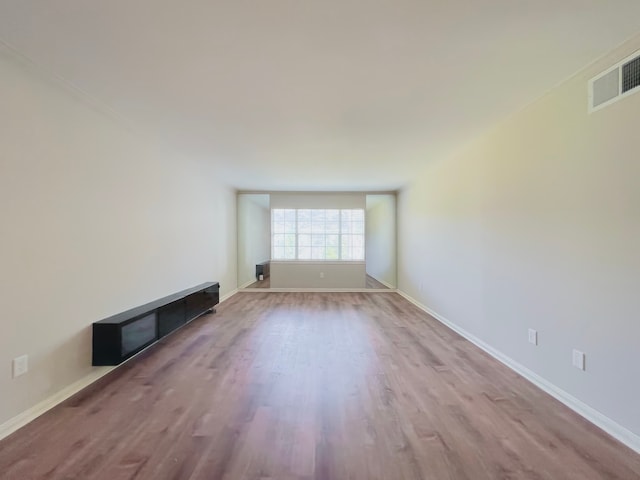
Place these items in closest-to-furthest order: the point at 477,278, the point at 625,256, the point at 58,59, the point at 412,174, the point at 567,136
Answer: the point at 625,256 → the point at 58,59 → the point at 567,136 → the point at 477,278 → the point at 412,174

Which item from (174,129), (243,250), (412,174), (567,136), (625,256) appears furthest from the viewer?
(243,250)

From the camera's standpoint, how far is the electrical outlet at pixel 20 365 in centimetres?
185

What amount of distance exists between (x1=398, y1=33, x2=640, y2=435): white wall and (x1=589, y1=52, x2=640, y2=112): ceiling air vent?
0.15 ft

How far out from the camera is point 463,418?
6.38 ft

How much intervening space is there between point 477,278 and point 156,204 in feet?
12.3

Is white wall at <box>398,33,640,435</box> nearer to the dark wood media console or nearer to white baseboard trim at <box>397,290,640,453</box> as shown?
white baseboard trim at <box>397,290,640,453</box>

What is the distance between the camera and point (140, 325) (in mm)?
2820

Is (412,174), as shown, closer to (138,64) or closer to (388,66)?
(388,66)

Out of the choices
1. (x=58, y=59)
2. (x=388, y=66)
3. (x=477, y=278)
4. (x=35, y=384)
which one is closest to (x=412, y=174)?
(x=477, y=278)

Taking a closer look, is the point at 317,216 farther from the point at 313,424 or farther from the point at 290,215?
the point at 313,424

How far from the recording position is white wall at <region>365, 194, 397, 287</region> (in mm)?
6859

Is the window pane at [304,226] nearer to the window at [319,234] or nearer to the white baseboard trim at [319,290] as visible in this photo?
the window at [319,234]

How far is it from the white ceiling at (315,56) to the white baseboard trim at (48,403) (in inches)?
87.7

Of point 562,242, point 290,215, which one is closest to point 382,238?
point 290,215
